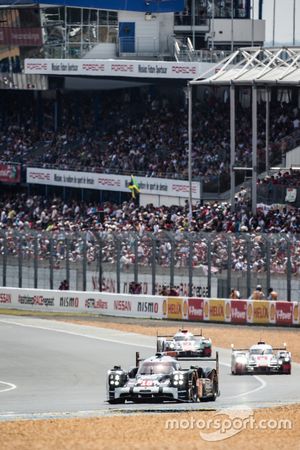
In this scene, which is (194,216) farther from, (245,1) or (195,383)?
(195,383)

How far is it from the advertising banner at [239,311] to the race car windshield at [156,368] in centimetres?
Answer: 1877

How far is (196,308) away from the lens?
4750 centimetres

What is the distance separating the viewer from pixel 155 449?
21844mm

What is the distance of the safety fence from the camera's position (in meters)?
45.6

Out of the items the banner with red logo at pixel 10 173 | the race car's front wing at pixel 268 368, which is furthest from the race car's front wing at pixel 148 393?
the banner with red logo at pixel 10 173

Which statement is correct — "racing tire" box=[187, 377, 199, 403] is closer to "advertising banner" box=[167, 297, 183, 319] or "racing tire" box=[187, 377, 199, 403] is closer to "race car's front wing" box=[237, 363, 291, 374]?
"race car's front wing" box=[237, 363, 291, 374]

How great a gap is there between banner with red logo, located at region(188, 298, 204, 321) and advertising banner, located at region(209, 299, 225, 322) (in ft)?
1.13

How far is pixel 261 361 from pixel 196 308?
47.9ft

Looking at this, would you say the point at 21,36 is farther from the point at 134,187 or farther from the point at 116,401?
the point at 116,401

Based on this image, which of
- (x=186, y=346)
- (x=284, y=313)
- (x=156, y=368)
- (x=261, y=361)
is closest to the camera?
(x=156, y=368)

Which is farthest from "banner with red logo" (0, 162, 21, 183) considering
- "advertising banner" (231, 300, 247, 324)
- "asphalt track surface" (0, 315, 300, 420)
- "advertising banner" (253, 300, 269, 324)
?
"advertising banner" (253, 300, 269, 324)

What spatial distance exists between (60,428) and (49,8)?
5142 centimetres

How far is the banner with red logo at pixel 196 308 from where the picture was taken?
47.4 metres

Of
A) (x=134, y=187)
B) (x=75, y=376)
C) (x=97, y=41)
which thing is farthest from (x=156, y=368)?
(x=97, y=41)
